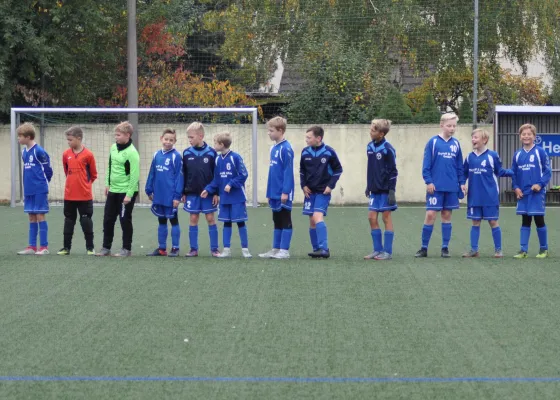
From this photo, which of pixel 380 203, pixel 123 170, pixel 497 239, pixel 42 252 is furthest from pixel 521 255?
pixel 42 252

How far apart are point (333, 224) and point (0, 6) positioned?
1037 centimetres

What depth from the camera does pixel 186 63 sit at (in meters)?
25.3

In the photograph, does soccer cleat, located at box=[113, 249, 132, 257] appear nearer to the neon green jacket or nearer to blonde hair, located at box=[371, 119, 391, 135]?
the neon green jacket

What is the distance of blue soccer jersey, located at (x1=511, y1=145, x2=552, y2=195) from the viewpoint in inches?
442

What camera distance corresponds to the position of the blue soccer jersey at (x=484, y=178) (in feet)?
36.5

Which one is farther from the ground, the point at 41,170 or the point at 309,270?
the point at 41,170

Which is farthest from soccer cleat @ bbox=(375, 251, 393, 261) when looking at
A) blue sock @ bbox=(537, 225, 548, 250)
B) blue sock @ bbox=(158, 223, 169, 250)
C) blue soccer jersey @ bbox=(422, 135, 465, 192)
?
blue sock @ bbox=(158, 223, 169, 250)

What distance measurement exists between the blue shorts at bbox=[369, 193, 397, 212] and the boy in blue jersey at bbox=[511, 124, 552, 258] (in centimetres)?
161

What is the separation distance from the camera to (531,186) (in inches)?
442

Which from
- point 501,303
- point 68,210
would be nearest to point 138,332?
point 501,303

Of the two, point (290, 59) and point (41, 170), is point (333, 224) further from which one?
point (290, 59)

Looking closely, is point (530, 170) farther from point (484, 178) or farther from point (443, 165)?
point (443, 165)

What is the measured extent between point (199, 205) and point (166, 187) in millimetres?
445

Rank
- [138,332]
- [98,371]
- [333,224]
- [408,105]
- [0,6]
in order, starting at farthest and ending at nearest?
[408,105] < [0,6] < [333,224] < [138,332] < [98,371]
